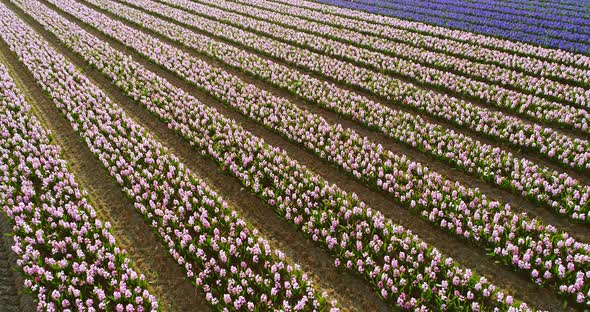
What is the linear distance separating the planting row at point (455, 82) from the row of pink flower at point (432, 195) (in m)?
4.90

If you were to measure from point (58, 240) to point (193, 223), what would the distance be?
7.83 feet

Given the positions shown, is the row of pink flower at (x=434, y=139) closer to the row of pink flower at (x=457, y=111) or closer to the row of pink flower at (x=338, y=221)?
the row of pink flower at (x=457, y=111)

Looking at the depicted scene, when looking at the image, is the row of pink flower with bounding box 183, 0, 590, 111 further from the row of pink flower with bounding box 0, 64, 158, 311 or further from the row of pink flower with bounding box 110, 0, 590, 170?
the row of pink flower with bounding box 0, 64, 158, 311

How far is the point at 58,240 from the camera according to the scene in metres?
7.12

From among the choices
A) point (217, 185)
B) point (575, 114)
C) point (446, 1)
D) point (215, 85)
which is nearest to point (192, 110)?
point (215, 85)

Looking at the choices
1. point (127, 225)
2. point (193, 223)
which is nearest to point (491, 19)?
point (193, 223)

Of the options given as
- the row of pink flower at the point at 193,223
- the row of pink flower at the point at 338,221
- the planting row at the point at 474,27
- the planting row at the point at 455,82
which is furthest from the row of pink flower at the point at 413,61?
the row of pink flower at the point at 193,223

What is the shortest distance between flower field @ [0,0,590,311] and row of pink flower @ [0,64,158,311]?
44mm

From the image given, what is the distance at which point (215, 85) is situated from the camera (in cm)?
1406

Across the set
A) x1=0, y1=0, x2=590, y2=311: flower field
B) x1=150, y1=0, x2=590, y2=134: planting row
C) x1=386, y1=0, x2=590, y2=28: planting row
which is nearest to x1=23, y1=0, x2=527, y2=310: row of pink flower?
x1=0, y1=0, x2=590, y2=311: flower field

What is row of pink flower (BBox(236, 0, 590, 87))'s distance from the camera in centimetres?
1534

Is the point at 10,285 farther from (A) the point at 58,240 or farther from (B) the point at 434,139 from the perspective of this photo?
(B) the point at 434,139

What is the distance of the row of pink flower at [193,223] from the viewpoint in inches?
242

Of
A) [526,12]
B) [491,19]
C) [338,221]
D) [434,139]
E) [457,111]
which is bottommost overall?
[338,221]
